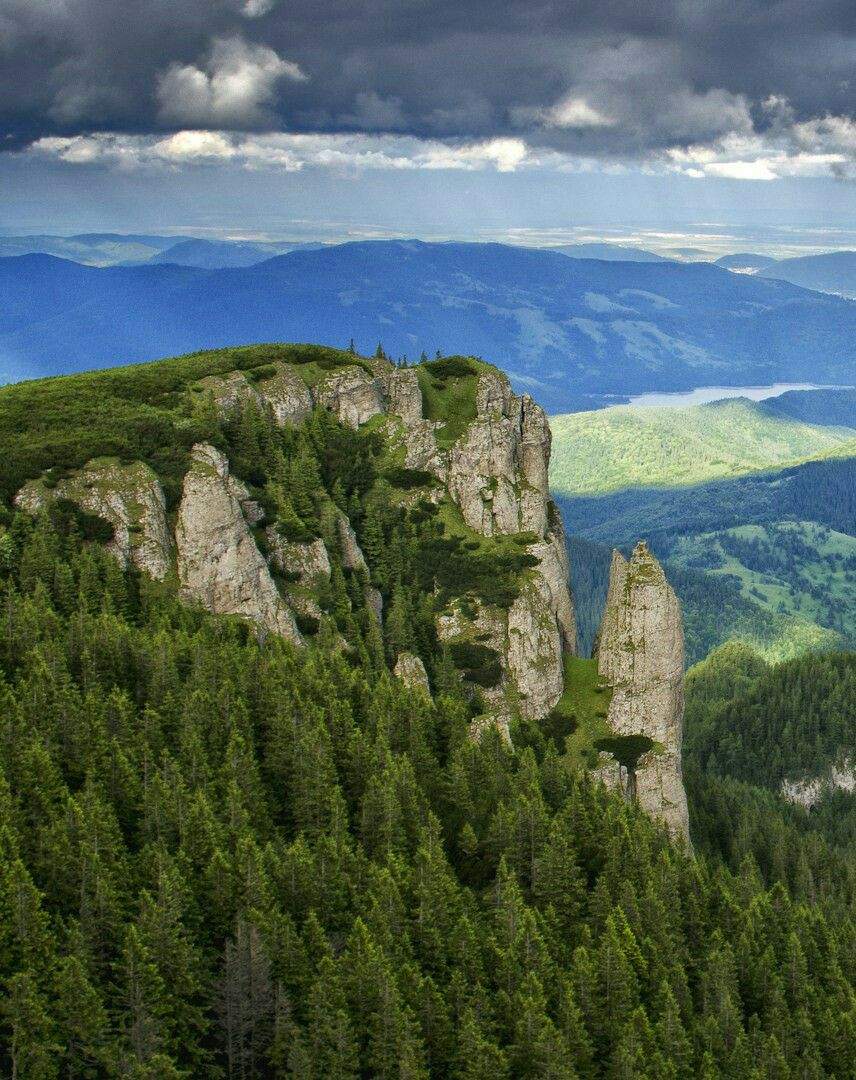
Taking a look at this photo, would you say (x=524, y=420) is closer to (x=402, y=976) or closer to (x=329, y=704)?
(x=329, y=704)

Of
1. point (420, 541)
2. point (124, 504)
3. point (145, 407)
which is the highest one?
point (145, 407)

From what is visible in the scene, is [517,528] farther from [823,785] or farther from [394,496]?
[823,785]

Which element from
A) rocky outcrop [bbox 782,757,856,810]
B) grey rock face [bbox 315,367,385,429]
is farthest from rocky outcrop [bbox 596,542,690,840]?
rocky outcrop [bbox 782,757,856,810]

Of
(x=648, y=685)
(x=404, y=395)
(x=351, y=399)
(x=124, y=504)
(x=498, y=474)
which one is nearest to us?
(x=124, y=504)

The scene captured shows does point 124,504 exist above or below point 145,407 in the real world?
below

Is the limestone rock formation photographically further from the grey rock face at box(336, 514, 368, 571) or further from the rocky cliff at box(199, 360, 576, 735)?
the rocky cliff at box(199, 360, 576, 735)

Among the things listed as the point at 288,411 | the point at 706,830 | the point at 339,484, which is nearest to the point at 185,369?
the point at 288,411

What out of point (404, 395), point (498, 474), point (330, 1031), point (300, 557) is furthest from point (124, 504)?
point (330, 1031)

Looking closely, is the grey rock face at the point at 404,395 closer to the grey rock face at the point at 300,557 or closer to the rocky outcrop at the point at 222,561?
the grey rock face at the point at 300,557
